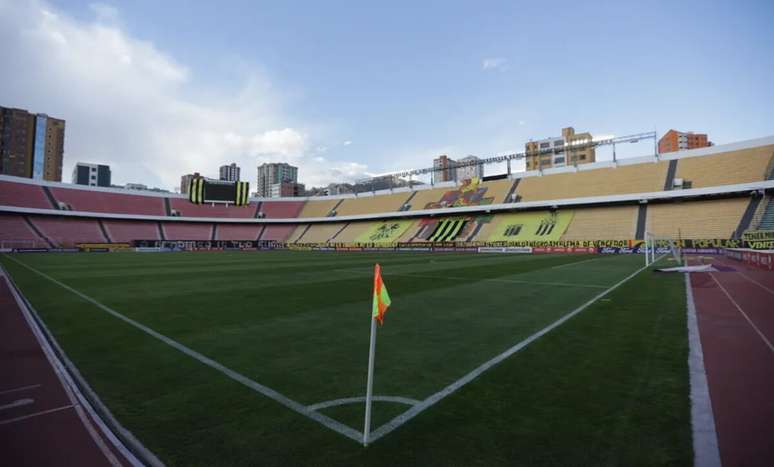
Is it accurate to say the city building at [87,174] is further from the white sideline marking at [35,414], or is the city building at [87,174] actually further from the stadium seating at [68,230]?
the white sideline marking at [35,414]

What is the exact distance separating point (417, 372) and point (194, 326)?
5227mm

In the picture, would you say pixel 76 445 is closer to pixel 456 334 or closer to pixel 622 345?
pixel 456 334

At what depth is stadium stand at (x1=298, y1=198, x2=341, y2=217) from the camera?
257 ft

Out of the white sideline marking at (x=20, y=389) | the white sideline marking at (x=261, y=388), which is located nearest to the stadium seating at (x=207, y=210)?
the white sideline marking at (x=261, y=388)

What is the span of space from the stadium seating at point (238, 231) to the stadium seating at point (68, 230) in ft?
61.3

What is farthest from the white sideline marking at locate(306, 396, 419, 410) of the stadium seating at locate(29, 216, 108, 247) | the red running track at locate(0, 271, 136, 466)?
the stadium seating at locate(29, 216, 108, 247)

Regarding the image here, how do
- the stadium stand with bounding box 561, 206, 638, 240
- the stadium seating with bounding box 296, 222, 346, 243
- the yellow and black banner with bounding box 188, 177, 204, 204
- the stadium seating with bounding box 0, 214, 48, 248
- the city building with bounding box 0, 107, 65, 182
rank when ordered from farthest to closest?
the city building with bounding box 0, 107, 65, 182 → the stadium seating with bounding box 296, 222, 346, 243 → the yellow and black banner with bounding box 188, 177, 204, 204 → the stadium seating with bounding box 0, 214, 48, 248 → the stadium stand with bounding box 561, 206, 638, 240

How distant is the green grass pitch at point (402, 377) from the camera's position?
304cm

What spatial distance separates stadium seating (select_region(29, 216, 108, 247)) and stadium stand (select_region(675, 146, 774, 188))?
83.0 meters

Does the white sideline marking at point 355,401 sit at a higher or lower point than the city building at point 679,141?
lower

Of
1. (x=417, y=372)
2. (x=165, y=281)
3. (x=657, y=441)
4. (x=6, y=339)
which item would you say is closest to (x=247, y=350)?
(x=417, y=372)

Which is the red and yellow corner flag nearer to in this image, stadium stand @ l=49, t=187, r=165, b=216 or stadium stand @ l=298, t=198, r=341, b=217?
stadium stand @ l=49, t=187, r=165, b=216

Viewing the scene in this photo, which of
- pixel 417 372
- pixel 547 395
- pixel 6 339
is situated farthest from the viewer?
pixel 6 339

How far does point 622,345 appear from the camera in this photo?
604 cm
